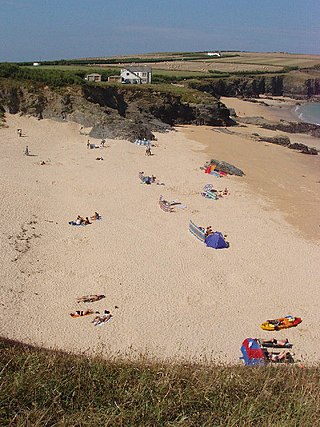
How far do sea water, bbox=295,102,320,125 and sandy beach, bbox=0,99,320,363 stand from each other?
34911mm

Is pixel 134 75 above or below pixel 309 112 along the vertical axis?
above

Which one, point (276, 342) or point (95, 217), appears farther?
point (95, 217)

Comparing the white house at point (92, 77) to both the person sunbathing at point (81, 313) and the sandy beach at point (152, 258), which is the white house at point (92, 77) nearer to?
the sandy beach at point (152, 258)

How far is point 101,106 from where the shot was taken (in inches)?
1465

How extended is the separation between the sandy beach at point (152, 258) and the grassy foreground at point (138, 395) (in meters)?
0.99

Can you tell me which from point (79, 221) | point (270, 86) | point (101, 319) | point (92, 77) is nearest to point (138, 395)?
point (101, 319)

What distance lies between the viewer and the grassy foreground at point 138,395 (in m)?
3.62

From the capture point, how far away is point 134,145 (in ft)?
104

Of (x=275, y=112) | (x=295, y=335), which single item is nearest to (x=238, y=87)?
(x=275, y=112)

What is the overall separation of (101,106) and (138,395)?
35.5 m

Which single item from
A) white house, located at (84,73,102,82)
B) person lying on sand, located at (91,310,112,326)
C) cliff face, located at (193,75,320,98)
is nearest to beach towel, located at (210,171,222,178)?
person lying on sand, located at (91,310,112,326)

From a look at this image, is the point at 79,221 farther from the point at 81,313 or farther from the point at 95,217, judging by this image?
the point at 81,313

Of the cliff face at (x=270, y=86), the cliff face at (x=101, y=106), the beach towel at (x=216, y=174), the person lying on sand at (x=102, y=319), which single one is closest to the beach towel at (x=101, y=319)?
the person lying on sand at (x=102, y=319)

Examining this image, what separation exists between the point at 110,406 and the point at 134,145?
2865 cm
